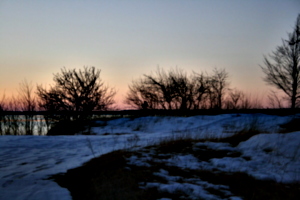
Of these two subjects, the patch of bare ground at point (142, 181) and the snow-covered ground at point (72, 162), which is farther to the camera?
the snow-covered ground at point (72, 162)

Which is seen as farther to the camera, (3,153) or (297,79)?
(297,79)

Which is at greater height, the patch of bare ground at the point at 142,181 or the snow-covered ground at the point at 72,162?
the snow-covered ground at the point at 72,162

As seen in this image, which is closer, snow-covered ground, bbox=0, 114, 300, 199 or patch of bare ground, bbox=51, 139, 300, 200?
patch of bare ground, bbox=51, 139, 300, 200

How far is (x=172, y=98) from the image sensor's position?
67.0 ft

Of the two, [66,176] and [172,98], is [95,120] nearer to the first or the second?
[172,98]

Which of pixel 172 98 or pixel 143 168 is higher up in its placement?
pixel 172 98

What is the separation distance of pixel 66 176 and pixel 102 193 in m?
0.92

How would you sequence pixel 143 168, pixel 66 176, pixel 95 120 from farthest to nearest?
pixel 95 120, pixel 143 168, pixel 66 176

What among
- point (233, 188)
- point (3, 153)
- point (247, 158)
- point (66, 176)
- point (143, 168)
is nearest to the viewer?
point (233, 188)

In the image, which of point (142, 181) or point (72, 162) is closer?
point (142, 181)

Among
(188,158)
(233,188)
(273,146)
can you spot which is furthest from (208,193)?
(273,146)

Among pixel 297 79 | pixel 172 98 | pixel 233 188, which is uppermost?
pixel 297 79

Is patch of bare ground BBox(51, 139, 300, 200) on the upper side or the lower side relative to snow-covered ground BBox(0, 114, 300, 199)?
lower

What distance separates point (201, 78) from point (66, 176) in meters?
18.5
